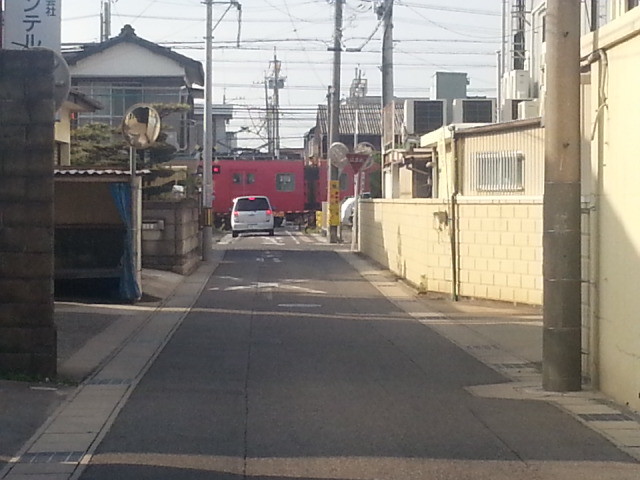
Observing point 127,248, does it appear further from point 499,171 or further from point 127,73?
point 127,73

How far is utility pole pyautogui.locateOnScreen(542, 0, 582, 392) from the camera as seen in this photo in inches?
440

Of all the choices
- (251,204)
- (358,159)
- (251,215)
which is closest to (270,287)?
(358,159)

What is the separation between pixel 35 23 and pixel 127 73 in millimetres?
26627

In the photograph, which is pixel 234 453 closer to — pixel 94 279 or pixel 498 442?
pixel 498 442

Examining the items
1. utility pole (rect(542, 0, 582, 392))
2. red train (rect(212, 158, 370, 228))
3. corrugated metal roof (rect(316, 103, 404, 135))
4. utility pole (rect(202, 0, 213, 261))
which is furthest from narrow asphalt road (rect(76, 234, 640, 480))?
corrugated metal roof (rect(316, 103, 404, 135))

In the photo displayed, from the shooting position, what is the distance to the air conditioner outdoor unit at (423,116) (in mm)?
32406

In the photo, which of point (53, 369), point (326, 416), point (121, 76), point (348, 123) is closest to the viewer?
point (326, 416)

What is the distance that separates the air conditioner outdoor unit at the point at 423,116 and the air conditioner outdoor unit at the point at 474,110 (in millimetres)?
1057

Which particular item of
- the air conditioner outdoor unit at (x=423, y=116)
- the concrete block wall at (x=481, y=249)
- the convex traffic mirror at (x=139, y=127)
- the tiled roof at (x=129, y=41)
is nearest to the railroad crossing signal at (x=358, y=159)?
the air conditioner outdoor unit at (x=423, y=116)

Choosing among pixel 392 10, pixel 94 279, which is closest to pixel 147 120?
pixel 94 279

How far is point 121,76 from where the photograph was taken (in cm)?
4503

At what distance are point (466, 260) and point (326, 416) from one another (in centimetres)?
1159

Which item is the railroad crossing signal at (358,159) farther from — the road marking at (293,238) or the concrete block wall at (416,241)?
the concrete block wall at (416,241)

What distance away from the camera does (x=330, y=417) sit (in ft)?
31.9
